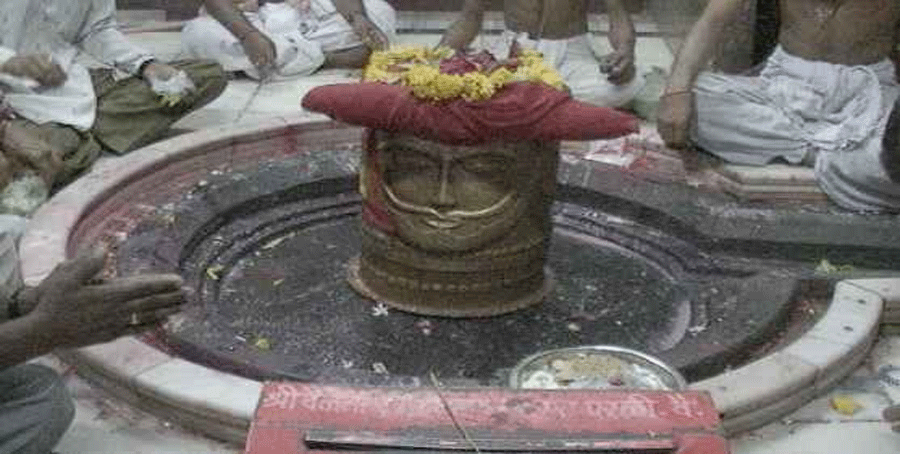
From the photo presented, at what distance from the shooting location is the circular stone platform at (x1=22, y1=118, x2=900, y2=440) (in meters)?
4.07

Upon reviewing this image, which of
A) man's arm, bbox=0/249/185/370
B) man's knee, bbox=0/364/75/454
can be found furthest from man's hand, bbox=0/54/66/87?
man's arm, bbox=0/249/185/370

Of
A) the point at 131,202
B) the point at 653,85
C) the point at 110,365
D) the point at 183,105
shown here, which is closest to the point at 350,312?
the point at 110,365

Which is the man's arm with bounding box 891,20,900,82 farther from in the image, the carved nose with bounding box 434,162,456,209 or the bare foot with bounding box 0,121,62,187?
the bare foot with bounding box 0,121,62,187

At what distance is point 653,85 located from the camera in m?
7.39

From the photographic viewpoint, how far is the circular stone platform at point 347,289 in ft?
13.4

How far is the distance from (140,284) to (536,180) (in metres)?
1.92

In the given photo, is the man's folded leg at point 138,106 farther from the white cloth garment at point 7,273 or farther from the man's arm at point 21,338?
the man's arm at point 21,338

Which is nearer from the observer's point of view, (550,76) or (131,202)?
(550,76)

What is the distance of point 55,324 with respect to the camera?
310 cm

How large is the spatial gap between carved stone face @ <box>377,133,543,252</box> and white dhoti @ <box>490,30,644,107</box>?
92.3 inches

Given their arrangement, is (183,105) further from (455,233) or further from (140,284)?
(140,284)

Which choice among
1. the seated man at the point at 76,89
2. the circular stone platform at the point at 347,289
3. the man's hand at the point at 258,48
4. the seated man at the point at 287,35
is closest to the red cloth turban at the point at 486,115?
the circular stone platform at the point at 347,289

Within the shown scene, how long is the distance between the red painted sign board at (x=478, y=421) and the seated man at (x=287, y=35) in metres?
5.23

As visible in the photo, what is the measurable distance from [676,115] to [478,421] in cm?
373
